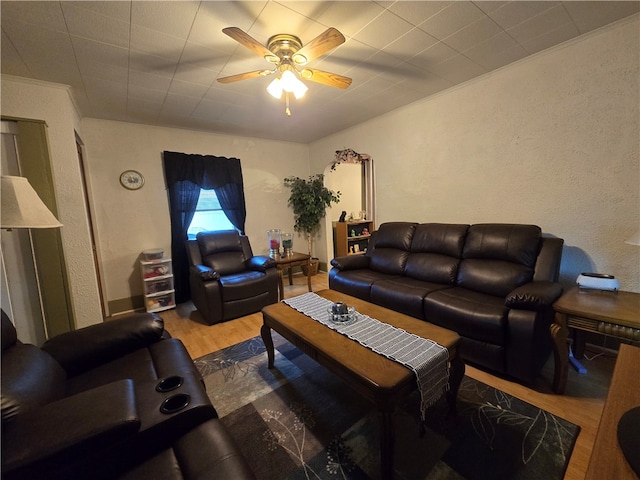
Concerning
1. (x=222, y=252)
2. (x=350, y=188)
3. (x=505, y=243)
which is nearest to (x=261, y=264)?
(x=222, y=252)

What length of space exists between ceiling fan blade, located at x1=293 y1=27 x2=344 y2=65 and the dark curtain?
8.47 ft

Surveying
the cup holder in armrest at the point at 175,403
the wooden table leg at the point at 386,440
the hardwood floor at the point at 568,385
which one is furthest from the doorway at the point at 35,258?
the wooden table leg at the point at 386,440

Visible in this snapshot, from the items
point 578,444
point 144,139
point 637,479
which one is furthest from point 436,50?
point 144,139

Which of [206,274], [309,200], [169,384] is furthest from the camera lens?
[309,200]

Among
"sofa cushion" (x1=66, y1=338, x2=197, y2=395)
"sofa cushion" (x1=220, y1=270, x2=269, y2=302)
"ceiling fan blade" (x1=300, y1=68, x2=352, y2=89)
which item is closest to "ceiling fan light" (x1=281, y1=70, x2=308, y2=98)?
"ceiling fan blade" (x1=300, y1=68, x2=352, y2=89)

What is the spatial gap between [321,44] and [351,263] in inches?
88.3

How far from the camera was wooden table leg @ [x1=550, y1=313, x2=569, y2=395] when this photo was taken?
1692 millimetres

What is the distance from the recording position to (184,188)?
3775 millimetres

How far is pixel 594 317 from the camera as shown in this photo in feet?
5.16

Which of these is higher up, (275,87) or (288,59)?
(288,59)

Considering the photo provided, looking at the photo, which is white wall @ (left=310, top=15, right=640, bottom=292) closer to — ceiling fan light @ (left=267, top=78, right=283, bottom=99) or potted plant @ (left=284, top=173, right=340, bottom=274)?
potted plant @ (left=284, top=173, right=340, bottom=274)

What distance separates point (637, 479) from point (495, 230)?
2141mm

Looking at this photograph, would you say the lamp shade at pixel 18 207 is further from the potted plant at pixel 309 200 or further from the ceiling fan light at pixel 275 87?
the potted plant at pixel 309 200

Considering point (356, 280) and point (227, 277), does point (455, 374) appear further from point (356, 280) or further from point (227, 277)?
point (227, 277)
